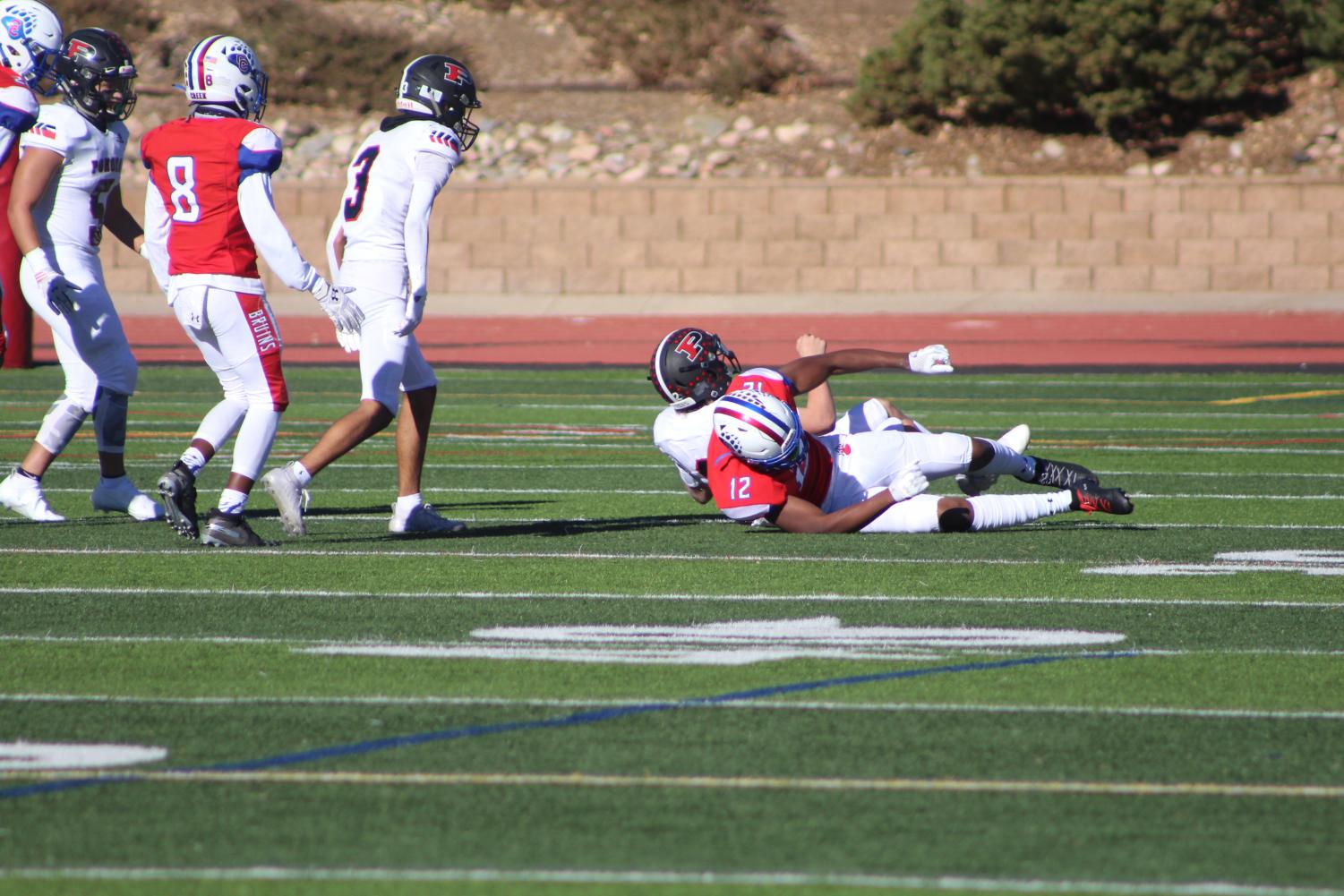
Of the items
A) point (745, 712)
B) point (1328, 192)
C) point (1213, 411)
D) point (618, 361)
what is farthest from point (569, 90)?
point (745, 712)

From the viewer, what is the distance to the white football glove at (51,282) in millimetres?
8539

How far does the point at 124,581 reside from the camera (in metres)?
7.44

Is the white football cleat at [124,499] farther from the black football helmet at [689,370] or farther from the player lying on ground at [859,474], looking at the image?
the player lying on ground at [859,474]

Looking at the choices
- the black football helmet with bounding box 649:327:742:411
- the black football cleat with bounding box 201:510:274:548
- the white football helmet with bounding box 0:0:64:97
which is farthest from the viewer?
the white football helmet with bounding box 0:0:64:97

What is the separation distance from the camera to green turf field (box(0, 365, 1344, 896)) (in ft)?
13.1

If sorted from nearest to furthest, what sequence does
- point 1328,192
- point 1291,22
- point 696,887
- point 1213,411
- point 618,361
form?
point 696,887 < point 1213,411 < point 618,361 < point 1328,192 < point 1291,22

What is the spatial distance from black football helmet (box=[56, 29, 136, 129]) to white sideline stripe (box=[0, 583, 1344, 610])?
263 centimetres

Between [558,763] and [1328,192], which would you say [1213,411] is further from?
[1328,192]

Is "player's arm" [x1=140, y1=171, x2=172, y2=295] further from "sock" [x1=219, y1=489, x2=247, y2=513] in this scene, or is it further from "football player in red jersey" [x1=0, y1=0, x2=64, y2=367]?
"football player in red jersey" [x1=0, y1=0, x2=64, y2=367]

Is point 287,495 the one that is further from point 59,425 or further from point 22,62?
point 22,62

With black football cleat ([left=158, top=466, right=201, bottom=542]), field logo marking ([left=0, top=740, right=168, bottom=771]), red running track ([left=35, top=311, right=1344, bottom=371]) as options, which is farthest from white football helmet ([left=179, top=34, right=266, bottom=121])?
red running track ([left=35, top=311, right=1344, bottom=371])

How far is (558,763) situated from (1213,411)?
11.4 m

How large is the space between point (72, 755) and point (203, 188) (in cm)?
372

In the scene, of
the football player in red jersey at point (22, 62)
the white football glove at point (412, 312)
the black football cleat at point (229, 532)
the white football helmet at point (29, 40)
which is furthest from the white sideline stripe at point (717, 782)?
the white football helmet at point (29, 40)
